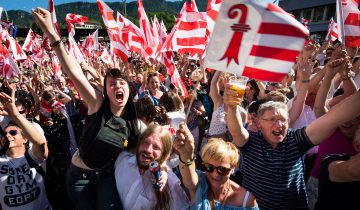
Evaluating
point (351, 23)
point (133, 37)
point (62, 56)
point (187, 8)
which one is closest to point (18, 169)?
point (62, 56)

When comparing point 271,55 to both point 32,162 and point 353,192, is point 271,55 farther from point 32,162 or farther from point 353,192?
point 32,162

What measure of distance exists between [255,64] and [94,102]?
1.28 meters

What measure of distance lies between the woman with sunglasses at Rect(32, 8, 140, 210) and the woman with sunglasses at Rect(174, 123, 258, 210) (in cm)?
66

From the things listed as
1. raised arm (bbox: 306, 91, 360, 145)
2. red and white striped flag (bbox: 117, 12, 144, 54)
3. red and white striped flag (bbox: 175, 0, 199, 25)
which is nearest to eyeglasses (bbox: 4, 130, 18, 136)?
raised arm (bbox: 306, 91, 360, 145)

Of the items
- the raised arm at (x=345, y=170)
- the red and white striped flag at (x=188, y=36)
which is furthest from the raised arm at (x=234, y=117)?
the red and white striped flag at (x=188, y=36)

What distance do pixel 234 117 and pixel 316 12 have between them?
4896 cm

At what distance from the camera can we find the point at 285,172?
2.21 metres

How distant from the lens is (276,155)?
2.24 metres

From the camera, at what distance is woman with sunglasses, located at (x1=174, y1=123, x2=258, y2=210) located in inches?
75.7

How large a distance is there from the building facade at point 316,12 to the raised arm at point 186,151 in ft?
142

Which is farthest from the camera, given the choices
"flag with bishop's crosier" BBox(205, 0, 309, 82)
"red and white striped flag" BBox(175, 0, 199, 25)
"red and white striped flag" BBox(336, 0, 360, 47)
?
"red and white striped flag" BBox(175, 0, 199, 25)

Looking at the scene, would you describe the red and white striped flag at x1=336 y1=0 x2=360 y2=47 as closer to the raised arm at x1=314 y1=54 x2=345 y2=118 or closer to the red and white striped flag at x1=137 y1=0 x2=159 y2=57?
the raised arm at x1=314 y1=54 x2=345 y2=118

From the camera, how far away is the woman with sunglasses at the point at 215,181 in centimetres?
192

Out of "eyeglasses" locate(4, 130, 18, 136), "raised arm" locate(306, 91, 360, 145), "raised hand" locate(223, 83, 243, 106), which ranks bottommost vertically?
"eyeglasses" locate(4, 130, 18, 136)
